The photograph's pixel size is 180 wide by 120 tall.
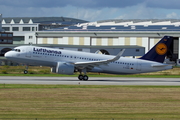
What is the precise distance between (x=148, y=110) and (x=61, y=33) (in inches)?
3674

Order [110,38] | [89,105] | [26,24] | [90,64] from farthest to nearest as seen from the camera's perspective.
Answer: [26,24] → [110,38] → [90,64] → [89,105]

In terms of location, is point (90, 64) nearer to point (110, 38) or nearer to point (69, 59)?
point (69, 59)

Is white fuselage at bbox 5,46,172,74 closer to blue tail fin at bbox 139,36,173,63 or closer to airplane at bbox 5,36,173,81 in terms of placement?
airplane at bbox 5,36,173,81

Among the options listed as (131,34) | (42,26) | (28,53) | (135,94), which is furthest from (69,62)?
(42,26)

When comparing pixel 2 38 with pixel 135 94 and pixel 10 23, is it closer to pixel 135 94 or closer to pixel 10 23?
pixel 10 23

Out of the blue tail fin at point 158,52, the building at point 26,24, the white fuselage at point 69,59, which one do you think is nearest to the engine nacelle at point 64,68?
the white fuselage at point 69,59

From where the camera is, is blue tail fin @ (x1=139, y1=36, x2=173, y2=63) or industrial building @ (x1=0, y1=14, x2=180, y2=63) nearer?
blue tail fin @ (x1=139, y1=36, x2=173, y2=63)

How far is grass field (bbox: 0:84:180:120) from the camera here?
2230 cm

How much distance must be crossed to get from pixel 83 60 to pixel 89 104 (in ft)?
80.1

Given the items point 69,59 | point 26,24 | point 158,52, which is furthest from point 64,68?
point 26,24

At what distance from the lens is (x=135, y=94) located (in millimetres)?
33031

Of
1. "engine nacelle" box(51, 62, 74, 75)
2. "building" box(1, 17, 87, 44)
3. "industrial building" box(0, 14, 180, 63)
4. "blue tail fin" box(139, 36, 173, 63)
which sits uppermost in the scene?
"building" box(1, 17, 87, 44)

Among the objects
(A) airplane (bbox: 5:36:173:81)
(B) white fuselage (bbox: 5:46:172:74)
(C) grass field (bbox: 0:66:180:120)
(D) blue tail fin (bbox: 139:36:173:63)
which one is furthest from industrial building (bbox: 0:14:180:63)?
(C) grass field (bbox: 0:66:180:120)

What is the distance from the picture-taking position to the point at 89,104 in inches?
1051
